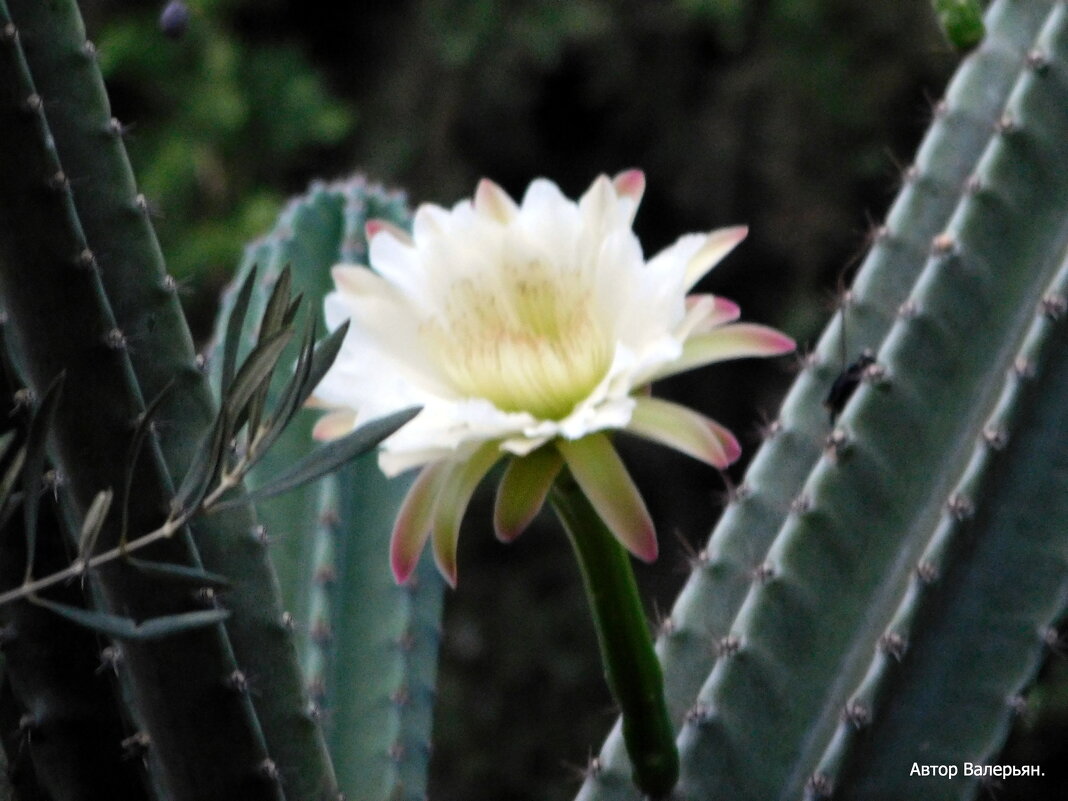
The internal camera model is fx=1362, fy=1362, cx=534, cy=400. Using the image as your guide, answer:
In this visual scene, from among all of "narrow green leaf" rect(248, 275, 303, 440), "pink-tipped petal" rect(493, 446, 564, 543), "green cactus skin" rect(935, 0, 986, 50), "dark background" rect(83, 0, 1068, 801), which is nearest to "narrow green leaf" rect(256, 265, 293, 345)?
"narrow green leaf" rect(248, 275, 303, 440)

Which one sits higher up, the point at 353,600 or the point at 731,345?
the point at 731,345

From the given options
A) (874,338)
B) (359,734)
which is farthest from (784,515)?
(359,734)

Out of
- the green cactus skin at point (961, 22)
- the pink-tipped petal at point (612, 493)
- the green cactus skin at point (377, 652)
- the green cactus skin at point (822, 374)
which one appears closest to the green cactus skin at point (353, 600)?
the green cactus skin at point (377, 652)

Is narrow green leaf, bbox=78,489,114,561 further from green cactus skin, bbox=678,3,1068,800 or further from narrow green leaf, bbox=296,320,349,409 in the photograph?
green cactus skin, bbox=678,3,1068,800

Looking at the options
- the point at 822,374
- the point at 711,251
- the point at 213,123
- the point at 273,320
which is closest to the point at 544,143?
the point at 213,123

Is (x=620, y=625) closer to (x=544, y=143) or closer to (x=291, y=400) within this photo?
(x=291, y=400)
